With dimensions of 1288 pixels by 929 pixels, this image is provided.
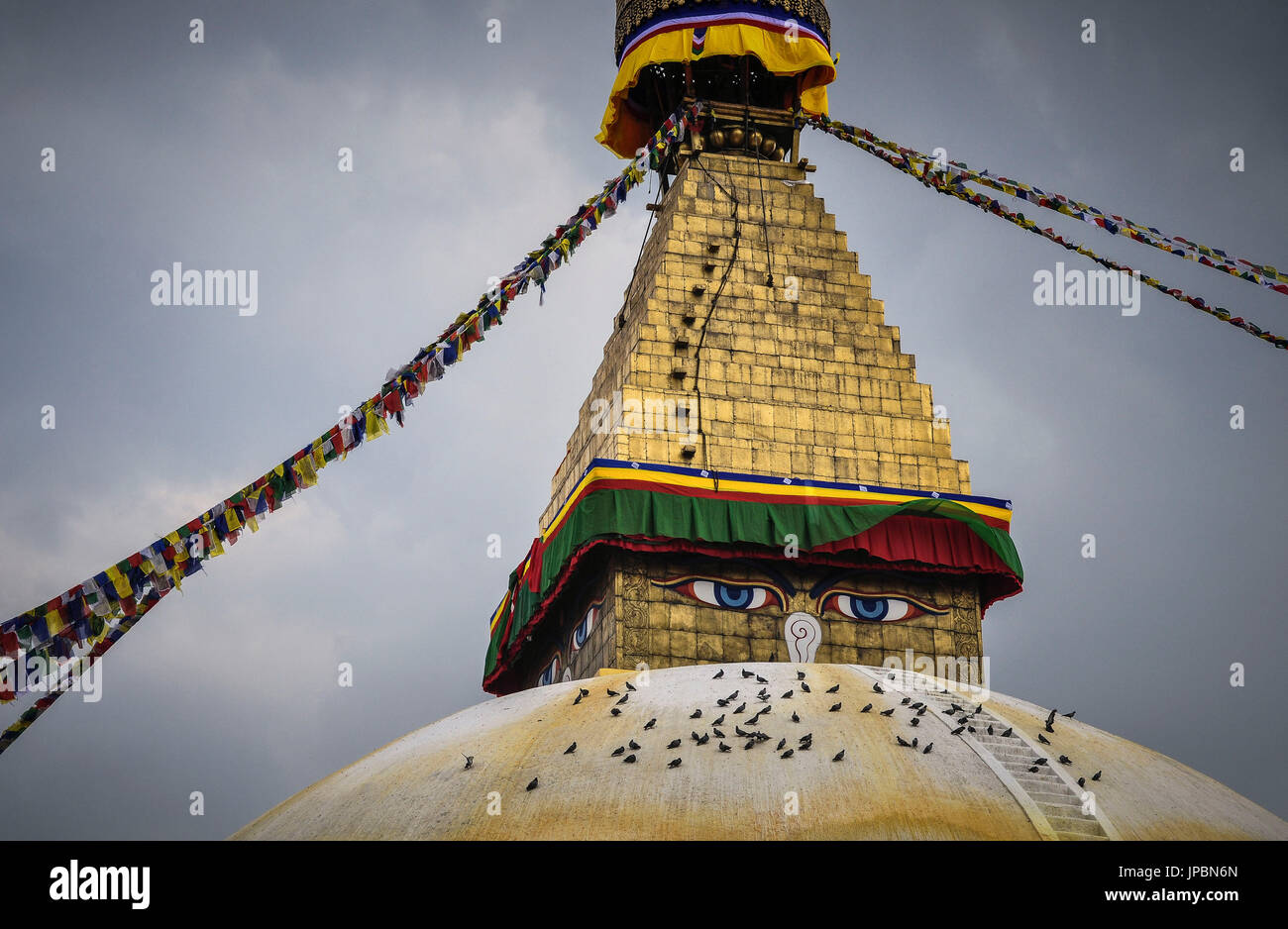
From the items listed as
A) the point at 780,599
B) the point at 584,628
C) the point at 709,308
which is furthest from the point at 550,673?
the point at 709,308

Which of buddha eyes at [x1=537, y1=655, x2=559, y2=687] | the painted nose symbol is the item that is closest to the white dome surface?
the painted nose symbol

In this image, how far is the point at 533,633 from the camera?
16.4m

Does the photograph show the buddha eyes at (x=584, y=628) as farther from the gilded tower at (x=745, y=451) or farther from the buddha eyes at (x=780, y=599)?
the buddha eyes at (x=780, y=599)

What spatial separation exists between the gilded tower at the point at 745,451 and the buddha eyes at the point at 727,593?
0.06 feet

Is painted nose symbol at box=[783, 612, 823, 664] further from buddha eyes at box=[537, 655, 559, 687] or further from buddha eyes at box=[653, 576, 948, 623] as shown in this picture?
buddha eyes at box=[537, 655, 559, 687]

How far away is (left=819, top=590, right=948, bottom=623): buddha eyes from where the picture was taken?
47.3ft

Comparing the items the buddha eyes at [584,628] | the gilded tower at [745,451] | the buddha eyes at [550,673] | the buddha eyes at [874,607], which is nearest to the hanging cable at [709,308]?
the gilded tower at [745,451]

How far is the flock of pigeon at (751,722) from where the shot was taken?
29.8 feet

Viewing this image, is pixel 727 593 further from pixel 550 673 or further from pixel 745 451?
pixel 550 673

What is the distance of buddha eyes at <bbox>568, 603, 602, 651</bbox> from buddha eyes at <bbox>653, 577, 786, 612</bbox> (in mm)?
845

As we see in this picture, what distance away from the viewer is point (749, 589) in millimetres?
14320
